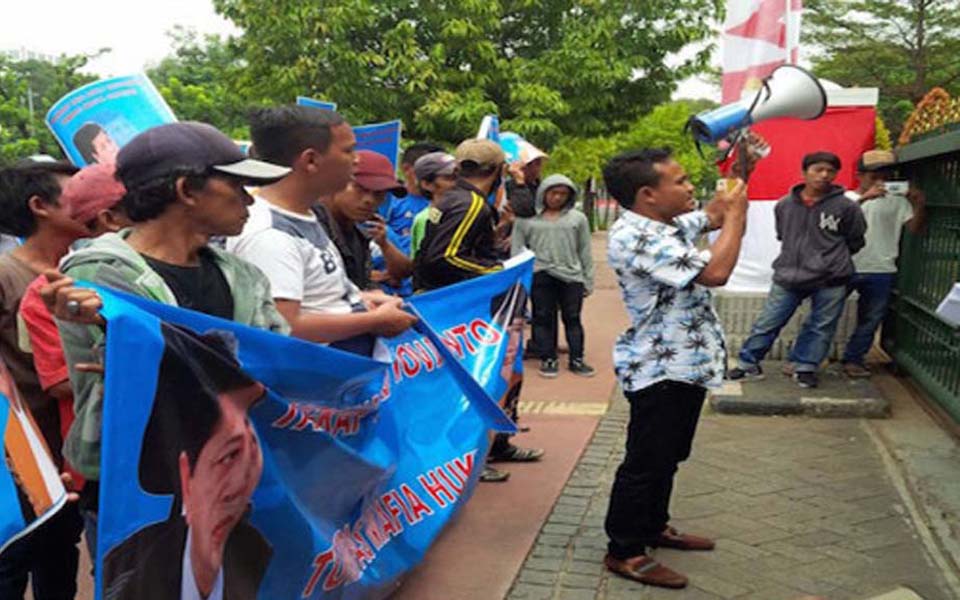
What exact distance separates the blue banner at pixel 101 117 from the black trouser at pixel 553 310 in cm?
390

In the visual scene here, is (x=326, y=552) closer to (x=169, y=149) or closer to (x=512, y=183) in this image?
(x=169, y=149)

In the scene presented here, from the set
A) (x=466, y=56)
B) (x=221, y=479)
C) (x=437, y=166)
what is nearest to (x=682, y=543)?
(x=221, y=479)

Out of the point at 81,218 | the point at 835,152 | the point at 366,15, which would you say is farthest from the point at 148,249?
the point at 366,15

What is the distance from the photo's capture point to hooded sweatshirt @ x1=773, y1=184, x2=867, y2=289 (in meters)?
5.70

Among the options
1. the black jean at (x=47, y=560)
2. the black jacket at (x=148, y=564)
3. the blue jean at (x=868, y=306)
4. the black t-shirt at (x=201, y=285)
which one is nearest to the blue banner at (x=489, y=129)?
the blue jean at (x=868, y=306)

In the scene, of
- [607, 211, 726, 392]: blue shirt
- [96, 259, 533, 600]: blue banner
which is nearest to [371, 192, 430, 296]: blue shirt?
[96, 259, 533, 600]: blue banner

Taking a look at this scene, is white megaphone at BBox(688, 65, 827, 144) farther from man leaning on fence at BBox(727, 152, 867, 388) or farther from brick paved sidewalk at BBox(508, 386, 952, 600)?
man leaning on fence at BBox(727, 152, 867, 388)

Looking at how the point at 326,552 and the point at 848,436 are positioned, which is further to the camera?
the point at 848,436

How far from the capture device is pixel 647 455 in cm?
319

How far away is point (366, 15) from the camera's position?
1170 cm

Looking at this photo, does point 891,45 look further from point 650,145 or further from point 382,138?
point 382,138

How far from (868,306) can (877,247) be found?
440mm

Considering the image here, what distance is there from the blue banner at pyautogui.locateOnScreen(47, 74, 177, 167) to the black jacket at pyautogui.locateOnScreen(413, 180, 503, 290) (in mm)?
1351

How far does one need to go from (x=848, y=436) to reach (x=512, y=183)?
11.2 feet
